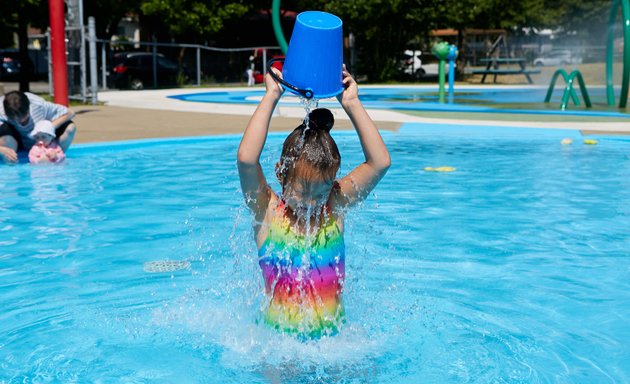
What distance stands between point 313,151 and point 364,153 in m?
0.20

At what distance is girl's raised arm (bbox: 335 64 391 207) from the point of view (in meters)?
2.83

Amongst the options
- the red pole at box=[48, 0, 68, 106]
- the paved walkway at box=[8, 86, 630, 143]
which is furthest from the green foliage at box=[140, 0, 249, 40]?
the red pole at box=[48, 0, 68, 106]

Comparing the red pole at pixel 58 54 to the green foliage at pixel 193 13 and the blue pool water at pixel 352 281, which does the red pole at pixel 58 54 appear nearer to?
the blue pool water at pixel 352 281

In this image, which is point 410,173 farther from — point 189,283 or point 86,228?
point 189,283

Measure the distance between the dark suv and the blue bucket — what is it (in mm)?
28248

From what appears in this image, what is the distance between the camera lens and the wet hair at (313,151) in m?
2.80

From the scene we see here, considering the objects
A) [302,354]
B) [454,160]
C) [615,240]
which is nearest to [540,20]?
[454,160]

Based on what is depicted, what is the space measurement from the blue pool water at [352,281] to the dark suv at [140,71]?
2191cm

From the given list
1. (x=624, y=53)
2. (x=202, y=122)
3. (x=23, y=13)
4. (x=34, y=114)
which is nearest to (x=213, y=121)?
(x=202, y=122)

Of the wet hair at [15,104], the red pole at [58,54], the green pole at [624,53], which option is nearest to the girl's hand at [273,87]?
the wet hair at [15,104]

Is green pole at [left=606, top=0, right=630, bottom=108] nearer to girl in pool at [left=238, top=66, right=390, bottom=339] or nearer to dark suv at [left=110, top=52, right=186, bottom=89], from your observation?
girl in pool at [left=238, top=66, right=390, bottom=339]

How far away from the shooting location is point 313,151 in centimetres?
280

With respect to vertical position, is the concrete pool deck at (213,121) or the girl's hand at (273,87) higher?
the girl's hand at (273,87)

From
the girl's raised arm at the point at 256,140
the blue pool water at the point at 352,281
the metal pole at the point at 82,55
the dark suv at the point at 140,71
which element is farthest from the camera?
the dark suv at the point at 140,71
